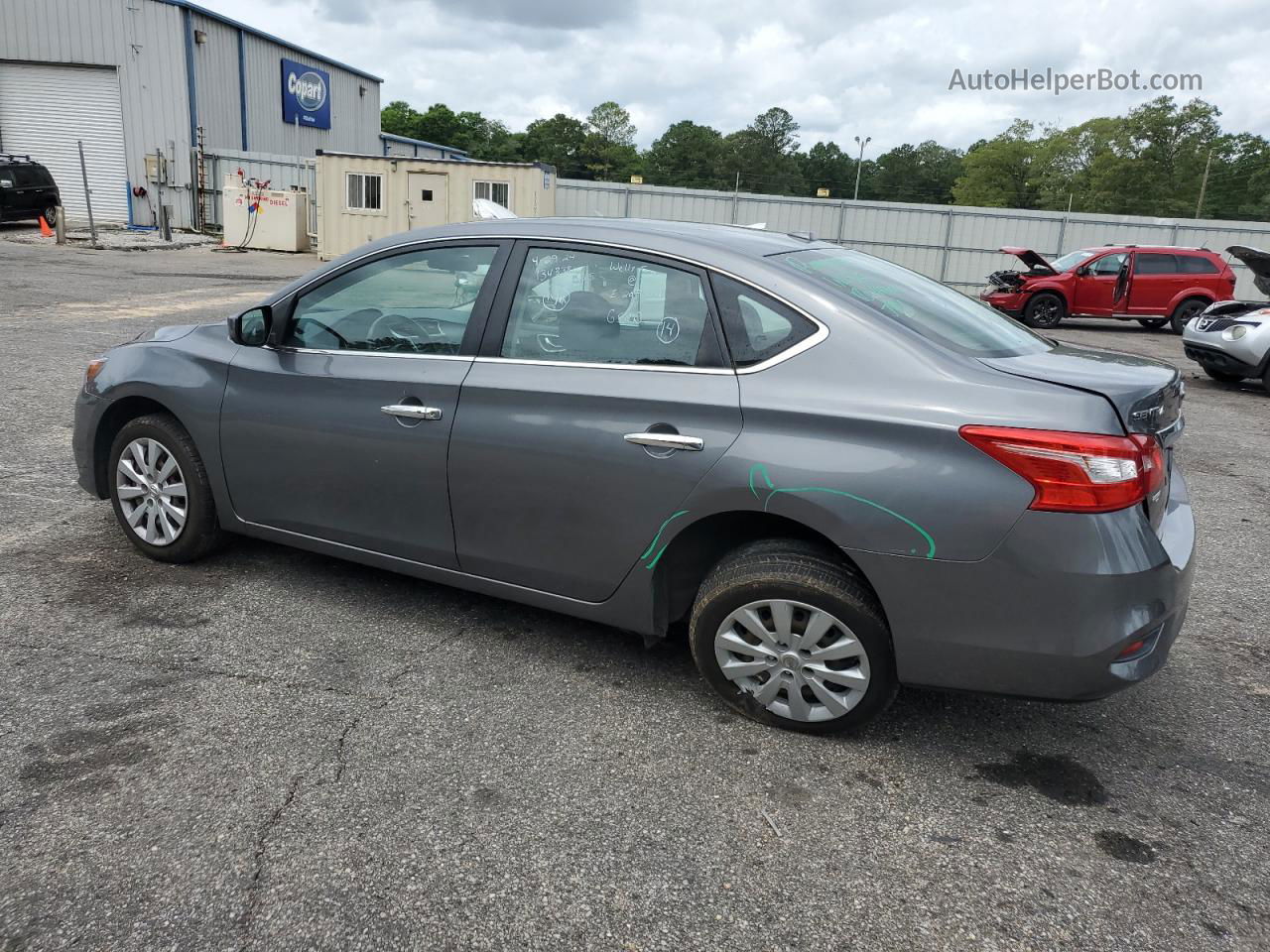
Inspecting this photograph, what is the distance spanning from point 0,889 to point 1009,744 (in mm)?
2804

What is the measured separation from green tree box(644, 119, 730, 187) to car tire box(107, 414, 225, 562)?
352ft

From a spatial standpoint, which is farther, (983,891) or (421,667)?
(421,667)

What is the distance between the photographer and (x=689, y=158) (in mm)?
112938

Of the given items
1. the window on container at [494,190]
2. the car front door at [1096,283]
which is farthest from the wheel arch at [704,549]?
the window on container at [494,190]

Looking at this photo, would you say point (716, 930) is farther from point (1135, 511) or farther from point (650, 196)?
point (650, 196)

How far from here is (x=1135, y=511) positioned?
2.57m

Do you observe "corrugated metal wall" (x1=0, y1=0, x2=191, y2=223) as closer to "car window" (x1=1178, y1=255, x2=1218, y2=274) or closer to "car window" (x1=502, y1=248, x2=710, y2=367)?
"car window" (x1=1178, y1=255, x2=1218, y2=274)

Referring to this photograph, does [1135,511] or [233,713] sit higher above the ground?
[1135,511]

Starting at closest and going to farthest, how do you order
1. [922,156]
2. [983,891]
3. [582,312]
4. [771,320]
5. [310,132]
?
[983,891]
[771,320]
[582,312]
[310,132]
[922,156]

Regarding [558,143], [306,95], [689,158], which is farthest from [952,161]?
[306,95]

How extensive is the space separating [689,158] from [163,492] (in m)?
116

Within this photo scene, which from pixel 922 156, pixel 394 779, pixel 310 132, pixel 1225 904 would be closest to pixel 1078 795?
pixel 1225 904

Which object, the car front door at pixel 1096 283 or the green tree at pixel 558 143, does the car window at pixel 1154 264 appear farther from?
the green tree at pixel 558 143

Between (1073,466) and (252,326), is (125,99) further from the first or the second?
(1073,466)
